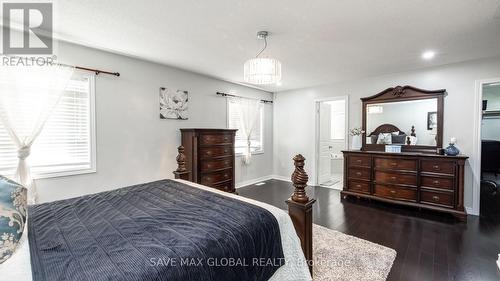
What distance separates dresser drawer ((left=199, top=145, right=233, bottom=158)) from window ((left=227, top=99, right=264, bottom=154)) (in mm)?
859

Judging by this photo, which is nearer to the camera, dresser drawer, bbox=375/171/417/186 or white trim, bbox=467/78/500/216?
white trim, bbox=467/78/500/216

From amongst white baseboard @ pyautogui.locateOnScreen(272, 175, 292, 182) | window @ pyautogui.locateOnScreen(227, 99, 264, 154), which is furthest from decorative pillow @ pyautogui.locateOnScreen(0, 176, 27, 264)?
white baseboard @ pyautogui.locateOnScreen(272, 175, 292, 182)

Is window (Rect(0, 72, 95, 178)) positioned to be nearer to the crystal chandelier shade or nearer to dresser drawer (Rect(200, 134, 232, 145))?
dresser drawer (Rect(200, 134, 232, 145))

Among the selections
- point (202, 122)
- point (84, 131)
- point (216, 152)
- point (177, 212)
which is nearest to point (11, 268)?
point (177, 212)

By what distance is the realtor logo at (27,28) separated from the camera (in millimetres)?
1994

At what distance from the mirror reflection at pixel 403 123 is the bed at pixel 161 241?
327cm

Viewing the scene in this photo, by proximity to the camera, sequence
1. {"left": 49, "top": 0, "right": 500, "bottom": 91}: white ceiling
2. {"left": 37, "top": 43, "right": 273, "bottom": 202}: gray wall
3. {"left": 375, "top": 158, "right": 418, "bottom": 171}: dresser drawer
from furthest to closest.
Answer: {"left": 375, "top": 158, "right": 418, "bottom": 171}: dresser drawer, {"left": 37, "top": 43, "right": 273, "bottom": 202}: gray wall, {"left": 49, "top": 0, "right": 500, "bottom": 91}: white ceiling

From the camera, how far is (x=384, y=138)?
162 inches

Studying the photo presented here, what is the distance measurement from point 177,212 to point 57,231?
63 cm

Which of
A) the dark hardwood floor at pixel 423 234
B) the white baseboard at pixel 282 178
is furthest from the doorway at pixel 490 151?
the white baseboard at pixel 282 178

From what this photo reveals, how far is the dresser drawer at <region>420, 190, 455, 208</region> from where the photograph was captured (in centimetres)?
318

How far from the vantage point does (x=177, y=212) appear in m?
1.46

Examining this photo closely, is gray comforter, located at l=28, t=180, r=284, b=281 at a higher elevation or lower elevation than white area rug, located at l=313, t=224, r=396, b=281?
higher

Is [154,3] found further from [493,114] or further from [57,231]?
[493,114]
